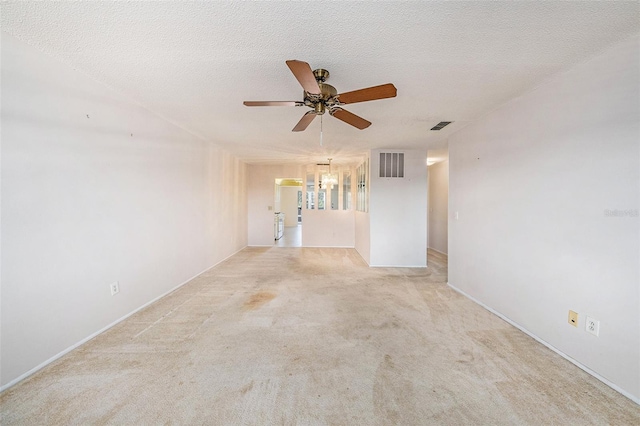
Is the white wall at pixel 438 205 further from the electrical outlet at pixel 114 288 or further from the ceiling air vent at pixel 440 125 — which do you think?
the electrical outlet at pixel 114 288

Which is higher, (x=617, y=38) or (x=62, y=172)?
(x=617, y=38)

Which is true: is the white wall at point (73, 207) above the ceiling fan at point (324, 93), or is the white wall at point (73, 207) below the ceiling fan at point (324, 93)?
below

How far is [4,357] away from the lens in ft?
5.32

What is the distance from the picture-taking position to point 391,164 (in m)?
5.05

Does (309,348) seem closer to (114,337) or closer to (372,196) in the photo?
(114,337)

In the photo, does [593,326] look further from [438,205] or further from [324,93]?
[438,205]

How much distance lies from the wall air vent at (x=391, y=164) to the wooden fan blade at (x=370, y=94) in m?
3.21

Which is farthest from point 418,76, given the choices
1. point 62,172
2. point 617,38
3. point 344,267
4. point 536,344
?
point 344,267

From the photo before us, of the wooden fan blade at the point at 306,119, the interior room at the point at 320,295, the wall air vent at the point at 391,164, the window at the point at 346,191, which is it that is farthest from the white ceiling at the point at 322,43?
the window at the point at 346,191

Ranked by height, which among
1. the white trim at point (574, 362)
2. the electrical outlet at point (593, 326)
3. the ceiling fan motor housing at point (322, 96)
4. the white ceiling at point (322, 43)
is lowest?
the white trim at point (574, 362)

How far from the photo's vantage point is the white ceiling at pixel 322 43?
4.78 ft

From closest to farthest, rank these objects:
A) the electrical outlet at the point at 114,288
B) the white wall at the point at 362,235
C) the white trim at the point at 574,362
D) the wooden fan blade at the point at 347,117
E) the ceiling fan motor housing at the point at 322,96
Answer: the white trim at the point at 574,362
the ceiling fan motor housing at the point at 322,96
the wooden fan blade at the point at 347,117
the electrical outlet at the point at 114,288
the white wall at the point at 362,235

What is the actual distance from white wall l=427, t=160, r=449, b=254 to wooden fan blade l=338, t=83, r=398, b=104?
508 cm

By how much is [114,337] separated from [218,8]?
288 centimetres
